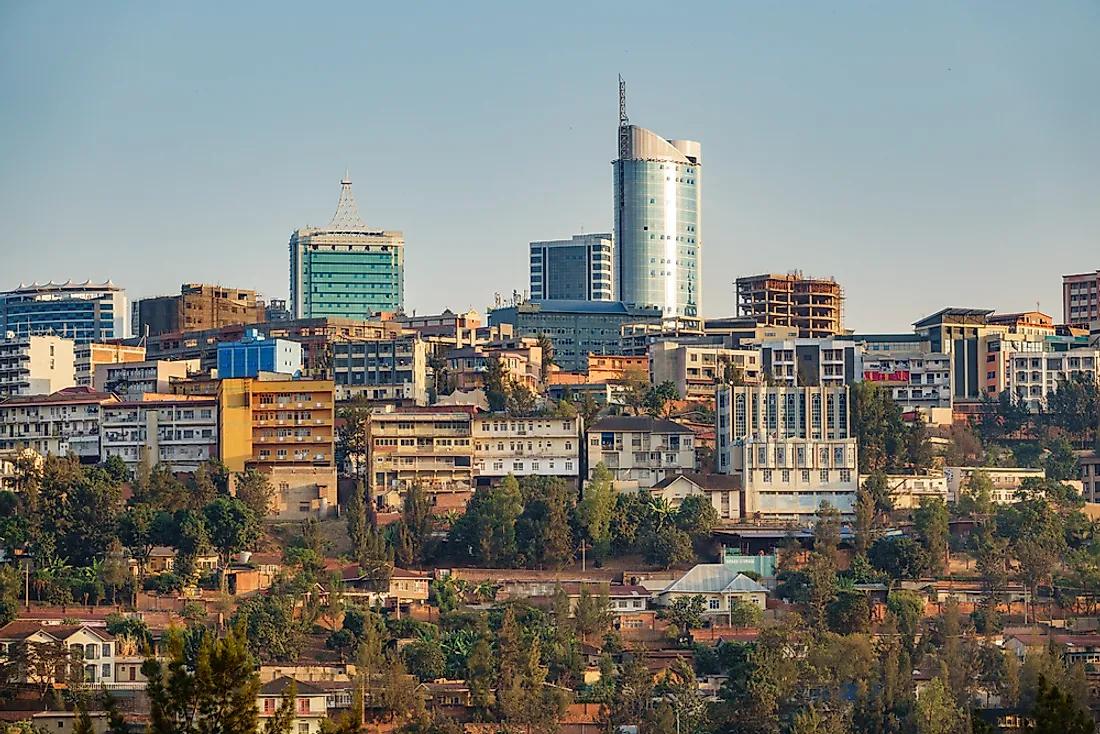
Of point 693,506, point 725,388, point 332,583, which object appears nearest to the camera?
point 332,583

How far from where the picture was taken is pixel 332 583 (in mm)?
40719

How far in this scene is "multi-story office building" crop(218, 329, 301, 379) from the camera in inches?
2092

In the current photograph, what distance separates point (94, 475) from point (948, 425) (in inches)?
741

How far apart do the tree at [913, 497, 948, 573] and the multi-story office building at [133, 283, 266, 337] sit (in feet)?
95.4

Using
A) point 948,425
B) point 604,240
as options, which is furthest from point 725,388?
point 604,240

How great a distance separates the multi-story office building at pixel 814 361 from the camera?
5472 centimetres

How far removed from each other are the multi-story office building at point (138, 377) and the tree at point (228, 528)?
10.4 m

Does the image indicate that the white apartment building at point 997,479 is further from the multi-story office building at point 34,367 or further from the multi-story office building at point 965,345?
the multi-story office building at point 34,367

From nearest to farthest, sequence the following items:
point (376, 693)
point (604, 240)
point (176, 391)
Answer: point (376, 693), point (176, 391), point (604, 240)

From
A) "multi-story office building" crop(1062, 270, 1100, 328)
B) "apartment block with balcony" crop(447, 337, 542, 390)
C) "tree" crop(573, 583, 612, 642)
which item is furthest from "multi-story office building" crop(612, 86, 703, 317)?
"tree" crop(573, 583, 612, 642)

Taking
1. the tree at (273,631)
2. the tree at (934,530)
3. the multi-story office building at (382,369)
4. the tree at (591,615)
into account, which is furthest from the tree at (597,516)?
the multi-story office building at (382,369)

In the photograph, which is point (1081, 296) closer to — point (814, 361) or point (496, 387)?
point (814, 361)

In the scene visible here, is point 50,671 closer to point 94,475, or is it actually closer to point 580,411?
point 94,475

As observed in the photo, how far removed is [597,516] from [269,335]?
18.1m
